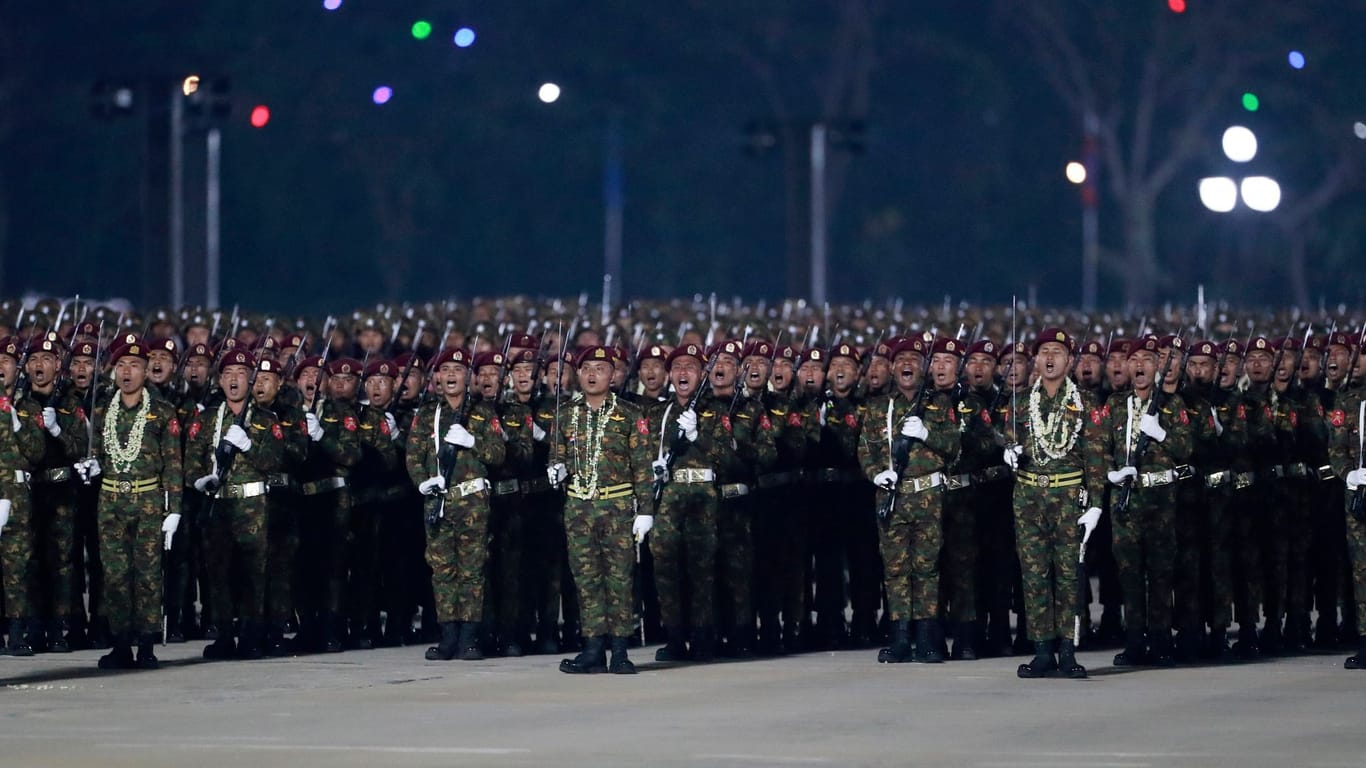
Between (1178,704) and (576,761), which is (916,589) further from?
(576,761)

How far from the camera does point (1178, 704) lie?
13.0m

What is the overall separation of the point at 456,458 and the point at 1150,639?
3.85 metres

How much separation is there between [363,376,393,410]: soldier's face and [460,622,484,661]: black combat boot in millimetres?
1617

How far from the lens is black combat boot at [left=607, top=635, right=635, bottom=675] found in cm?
1462

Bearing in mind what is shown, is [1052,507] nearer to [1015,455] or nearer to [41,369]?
[1015,455]

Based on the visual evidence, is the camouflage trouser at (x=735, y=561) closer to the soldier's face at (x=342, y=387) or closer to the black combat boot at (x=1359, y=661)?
the soldier's face at (x=342, y=387)

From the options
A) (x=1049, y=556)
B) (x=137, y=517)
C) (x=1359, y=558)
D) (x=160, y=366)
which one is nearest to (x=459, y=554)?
(x=137, y=517)

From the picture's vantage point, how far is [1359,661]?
14.8 meters

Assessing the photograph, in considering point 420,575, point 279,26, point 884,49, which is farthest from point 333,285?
point 420,575

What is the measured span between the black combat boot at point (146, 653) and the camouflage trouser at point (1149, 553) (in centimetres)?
515

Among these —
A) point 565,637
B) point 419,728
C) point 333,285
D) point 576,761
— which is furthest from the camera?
point 333,285

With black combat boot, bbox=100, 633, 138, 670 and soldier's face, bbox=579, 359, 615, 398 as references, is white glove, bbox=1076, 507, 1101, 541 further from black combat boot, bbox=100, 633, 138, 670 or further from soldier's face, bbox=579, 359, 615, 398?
black combat boot, bbox=100, 633, 138, 670

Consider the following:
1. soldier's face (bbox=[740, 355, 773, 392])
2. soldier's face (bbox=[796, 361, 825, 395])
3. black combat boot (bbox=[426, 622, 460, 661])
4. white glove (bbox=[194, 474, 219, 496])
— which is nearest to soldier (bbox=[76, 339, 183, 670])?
white glove (bbox=[194, 474, 219, 496])

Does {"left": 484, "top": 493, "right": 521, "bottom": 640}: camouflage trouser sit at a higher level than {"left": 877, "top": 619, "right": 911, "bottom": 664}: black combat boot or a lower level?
higher
